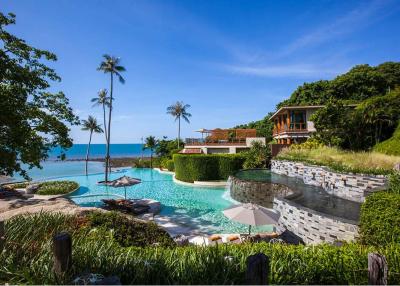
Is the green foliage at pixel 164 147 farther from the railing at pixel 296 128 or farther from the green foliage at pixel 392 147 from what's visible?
the green foliage at pixel 392 147

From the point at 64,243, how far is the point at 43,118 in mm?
7674

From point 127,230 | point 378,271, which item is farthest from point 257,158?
point 378,271

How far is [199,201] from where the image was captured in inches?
789

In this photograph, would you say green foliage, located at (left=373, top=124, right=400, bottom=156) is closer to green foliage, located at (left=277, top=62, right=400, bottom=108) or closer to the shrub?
green foliage, located at (left=277, top=62, right=400, bottom=108)

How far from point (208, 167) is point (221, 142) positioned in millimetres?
12107

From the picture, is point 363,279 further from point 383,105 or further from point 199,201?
point 383,105

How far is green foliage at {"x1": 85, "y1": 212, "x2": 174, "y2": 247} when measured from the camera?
7.06 meters

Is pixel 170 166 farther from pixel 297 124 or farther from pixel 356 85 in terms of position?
pixel 356 85

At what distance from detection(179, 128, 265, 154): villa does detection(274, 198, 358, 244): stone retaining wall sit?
86.1 feet

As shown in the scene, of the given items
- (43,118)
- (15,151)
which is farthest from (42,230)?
(43,118)

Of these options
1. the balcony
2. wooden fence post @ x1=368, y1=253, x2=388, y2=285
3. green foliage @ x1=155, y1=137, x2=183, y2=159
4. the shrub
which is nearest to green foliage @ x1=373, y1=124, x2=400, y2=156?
the balcony

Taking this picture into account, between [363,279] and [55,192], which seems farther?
[55,192]

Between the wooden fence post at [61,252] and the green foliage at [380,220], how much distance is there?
6866 millimetres

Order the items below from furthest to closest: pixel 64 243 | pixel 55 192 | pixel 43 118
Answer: pixel 55 192
pixel 43 118
pixel 64 243
